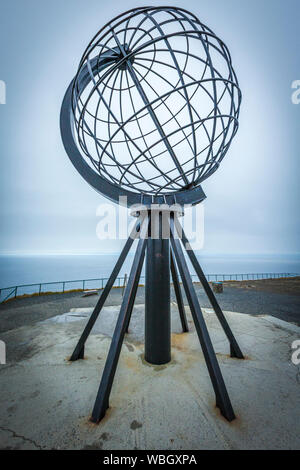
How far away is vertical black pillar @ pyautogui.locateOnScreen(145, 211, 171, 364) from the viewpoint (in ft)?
12.9

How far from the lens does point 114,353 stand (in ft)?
9.68

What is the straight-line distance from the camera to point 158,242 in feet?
13.3

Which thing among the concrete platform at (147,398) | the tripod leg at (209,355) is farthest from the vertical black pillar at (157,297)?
the tripod leg at (209,355)

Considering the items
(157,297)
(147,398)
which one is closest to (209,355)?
(147,398)

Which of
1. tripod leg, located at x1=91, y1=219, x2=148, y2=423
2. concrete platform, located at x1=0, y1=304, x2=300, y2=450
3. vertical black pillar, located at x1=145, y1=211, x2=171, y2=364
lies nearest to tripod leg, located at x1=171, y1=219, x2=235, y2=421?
concrete platform, located at x1=0, y1=304, x2=300, y2=450

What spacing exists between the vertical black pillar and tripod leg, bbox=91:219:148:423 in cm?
32

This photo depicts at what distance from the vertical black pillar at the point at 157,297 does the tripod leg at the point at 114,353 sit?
0.32 m

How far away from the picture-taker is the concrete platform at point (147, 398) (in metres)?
2.27

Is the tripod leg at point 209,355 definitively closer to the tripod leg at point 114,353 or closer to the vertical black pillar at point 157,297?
the vertical black pillar at point 157,297

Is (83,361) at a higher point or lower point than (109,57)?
lower

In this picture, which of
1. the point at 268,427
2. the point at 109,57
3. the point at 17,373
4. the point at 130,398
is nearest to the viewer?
the point at 268,427

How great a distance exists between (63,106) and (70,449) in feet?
19.8
